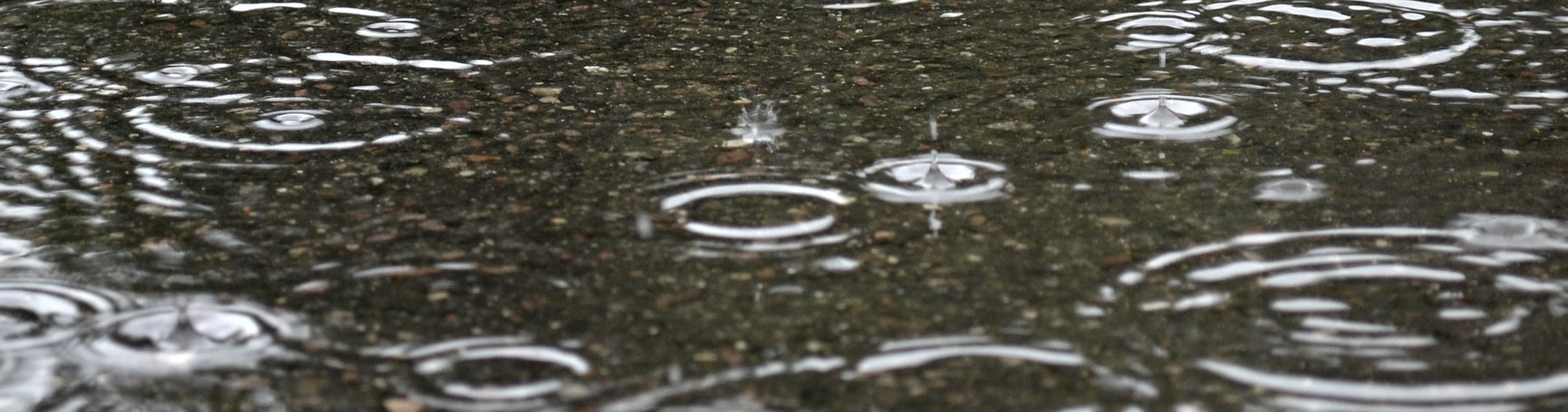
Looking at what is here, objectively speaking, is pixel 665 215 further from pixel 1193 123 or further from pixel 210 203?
pixel 1193 123

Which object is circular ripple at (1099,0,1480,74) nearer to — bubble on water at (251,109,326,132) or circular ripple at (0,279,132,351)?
bubble on water at (251,109,326,132)

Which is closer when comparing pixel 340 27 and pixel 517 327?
pixel 517 327

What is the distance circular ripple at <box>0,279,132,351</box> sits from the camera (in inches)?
84.6

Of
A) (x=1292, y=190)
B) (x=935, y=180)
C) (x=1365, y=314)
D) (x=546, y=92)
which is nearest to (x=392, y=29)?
(x=546, y=92)

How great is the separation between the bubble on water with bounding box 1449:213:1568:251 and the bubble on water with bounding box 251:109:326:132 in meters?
2.18

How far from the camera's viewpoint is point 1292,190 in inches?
102

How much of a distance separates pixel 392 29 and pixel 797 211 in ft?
5.49

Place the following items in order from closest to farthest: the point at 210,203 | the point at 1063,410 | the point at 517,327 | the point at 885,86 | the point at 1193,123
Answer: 1. the point at 1063,410
2. the point at 517,327
3. the point at 210,203
4. the point at 1193,123
5. the point at 885,86

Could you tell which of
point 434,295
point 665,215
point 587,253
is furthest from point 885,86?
point 434,295

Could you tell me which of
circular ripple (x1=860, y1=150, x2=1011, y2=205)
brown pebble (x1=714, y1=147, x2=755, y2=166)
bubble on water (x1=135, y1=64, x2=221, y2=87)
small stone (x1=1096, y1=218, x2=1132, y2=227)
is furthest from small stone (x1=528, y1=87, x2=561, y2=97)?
small stone (x1=1096, y1=218, x2=1132, y2=227)

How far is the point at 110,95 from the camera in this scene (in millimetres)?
3311

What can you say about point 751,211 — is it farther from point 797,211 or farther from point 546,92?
point 546,92

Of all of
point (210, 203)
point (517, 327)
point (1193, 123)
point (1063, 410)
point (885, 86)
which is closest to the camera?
point (1063, 410)

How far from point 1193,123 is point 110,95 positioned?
7.68 ft
